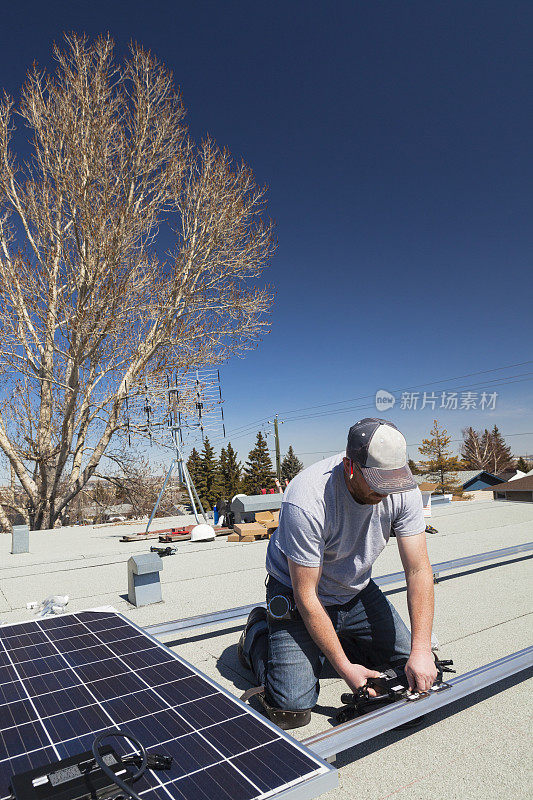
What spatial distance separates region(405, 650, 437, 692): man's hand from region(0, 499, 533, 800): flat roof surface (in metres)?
0.34

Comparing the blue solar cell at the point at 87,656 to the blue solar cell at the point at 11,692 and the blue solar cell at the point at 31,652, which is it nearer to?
the blue solar cell at the point at 31,652

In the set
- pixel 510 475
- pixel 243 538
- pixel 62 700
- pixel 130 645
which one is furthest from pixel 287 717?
pixel 510 475

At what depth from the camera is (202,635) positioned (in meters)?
3.80

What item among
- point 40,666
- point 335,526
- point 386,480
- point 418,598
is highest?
point 386,480

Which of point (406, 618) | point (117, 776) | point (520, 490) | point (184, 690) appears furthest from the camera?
point (520, 490)

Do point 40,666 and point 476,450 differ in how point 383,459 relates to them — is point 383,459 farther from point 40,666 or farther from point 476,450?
point 476,450

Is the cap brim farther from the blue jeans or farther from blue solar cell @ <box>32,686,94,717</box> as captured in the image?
blue solar cell @ <box>32,686,94,717</box>

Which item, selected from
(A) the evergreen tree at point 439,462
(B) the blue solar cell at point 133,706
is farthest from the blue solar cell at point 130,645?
(A) the evergreen tree at point 439,462

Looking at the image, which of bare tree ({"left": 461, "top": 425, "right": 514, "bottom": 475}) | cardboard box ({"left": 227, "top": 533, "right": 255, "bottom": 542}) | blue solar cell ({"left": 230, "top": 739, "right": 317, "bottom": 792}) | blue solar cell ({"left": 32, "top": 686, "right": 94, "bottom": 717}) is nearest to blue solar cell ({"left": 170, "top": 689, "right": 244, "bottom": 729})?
blue solar cell ({"left": 230, "top": 739, "right": 317, "bottom": 792})

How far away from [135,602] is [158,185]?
16.9 metres

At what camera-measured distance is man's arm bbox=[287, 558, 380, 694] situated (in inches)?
84.1

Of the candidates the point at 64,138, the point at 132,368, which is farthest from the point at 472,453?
the point at 64,138

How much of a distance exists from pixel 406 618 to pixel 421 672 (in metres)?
2.10

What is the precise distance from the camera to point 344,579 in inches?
101
